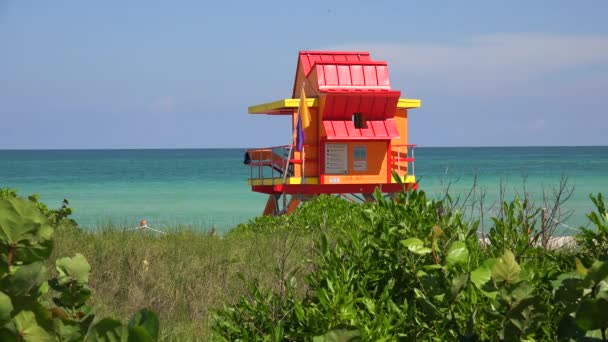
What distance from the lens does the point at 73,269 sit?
2.42 m

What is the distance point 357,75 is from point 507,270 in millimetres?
23031

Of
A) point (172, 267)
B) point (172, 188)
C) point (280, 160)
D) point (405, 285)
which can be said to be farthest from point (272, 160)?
point (172, 188)

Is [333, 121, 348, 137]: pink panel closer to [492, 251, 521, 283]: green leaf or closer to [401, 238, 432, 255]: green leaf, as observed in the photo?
[401, 238, 432, 255]: green leaf

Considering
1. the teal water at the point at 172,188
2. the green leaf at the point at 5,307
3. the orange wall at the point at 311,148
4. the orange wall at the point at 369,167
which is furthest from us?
the teal water at the point at 172,188

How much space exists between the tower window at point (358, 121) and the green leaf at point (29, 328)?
2352cm

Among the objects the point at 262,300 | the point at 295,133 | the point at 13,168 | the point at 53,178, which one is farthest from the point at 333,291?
the point at 13,168

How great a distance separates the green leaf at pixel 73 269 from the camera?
2.40 metres

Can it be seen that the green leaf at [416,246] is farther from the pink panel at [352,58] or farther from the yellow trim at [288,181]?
the pink panel at [352,58]

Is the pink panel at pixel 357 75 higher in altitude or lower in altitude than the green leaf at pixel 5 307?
higher

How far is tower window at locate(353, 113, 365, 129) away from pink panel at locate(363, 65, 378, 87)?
1.00 m

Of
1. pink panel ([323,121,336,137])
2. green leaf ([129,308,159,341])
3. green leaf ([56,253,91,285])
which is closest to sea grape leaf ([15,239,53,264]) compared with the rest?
green leaf ([129,308,159,341])

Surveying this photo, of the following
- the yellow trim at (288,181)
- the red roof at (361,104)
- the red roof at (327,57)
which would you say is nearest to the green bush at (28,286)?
the red roof at (361,104)

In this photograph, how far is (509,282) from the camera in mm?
2518

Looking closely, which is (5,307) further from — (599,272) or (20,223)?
(599,272)
